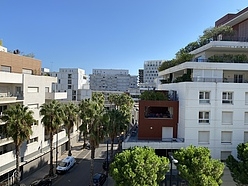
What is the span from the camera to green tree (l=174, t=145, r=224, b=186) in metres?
22.7

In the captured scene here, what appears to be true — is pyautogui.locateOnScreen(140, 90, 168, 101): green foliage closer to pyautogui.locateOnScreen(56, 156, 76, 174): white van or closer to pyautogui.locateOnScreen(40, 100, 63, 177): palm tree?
pyautogui.locateOnScreen(40, 100, 63, 177): palm tree

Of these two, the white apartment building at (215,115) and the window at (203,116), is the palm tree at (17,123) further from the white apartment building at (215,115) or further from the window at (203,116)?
the window at (203,116)

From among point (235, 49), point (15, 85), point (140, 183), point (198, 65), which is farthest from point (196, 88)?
point (15, 85)

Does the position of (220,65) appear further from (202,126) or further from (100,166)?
(100,166)

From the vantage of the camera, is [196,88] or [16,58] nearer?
[196,88]

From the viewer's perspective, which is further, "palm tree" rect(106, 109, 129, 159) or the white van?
the white van

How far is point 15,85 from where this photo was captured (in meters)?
34.1

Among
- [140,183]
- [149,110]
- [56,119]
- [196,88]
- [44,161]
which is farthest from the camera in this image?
[44,161]

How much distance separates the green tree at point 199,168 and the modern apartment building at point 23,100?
1644 centimetres

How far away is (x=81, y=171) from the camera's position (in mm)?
38281

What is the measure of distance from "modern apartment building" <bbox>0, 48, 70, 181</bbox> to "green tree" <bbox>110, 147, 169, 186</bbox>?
40.3 feet

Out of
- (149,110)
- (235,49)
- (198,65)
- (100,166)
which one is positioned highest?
(235,49)

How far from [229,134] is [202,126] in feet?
11.2

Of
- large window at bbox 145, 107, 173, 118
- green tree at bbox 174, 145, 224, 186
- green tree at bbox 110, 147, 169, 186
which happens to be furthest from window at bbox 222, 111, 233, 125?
green tree at bbox 110, 147, 169, 186
